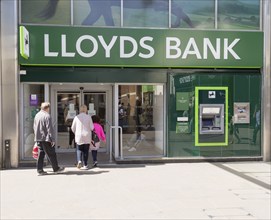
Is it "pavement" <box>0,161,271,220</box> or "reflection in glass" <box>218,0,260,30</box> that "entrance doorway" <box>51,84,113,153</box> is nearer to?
"pavement" <box>0,161,271,220</box>

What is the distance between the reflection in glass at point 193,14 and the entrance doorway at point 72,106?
2.94m

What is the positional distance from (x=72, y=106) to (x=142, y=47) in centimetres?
316

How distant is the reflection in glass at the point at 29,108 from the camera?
8906 millimetres

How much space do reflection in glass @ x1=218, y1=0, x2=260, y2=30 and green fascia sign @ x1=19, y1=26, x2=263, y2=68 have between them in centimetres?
29

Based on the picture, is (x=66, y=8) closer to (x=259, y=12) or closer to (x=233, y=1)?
(x=233, y=1)

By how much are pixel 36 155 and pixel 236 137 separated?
5.36 m

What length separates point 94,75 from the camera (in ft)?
29.1

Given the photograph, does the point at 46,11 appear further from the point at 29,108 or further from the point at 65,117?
the point at 65,117

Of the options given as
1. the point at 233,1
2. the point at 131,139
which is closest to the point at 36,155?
the point at 131,139

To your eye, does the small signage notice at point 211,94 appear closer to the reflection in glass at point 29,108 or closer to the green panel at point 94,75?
the green panel at point 94,75

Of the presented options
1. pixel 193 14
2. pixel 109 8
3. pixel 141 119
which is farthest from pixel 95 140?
pixel 193 14

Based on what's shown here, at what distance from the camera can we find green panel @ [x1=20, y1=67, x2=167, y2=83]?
8688 mm

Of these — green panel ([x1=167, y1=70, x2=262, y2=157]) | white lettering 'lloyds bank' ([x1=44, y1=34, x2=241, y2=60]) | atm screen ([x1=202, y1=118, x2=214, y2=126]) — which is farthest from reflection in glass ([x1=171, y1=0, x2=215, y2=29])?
atm screen ([x1=202, y1=118, x2=214, y2=126])

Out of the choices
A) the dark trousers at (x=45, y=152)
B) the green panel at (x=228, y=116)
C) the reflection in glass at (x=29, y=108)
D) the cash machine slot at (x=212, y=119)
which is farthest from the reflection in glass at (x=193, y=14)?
the dark trousers at (x=45, y=152)
